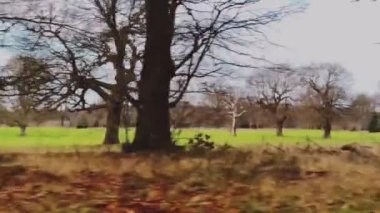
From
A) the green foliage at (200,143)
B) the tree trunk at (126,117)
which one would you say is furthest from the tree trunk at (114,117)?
the green foliage at (200,143)

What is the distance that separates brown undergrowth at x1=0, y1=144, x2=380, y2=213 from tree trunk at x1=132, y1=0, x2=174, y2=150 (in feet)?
9.12

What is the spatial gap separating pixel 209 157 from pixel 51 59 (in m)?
13.1

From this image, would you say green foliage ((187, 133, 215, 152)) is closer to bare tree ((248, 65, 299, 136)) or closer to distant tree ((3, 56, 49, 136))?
distant tree ((3, 56, 49, 136))

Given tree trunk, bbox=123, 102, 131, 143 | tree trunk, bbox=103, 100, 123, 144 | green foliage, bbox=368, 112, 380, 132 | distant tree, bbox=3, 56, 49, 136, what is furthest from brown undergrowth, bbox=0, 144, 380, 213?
green foliage, bbox=368, 112, 380, 132

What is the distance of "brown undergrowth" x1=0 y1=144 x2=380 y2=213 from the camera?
616 centimetres

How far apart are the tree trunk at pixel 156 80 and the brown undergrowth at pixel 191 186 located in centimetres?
278

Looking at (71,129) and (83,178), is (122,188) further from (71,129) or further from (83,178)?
(71,129)

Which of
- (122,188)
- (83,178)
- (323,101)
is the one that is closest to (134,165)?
(83,178)

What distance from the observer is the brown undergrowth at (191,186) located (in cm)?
616

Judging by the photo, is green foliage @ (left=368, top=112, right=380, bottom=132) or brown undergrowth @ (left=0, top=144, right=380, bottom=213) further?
green foliage @ (left=368, top=112, right=380, bottom=132)

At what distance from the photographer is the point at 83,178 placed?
7781mm

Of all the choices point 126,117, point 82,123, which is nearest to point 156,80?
point 126,117

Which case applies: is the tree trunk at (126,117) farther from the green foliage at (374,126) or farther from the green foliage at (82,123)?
the green foliage at (374,126)

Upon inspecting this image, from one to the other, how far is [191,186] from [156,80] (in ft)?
18.1
